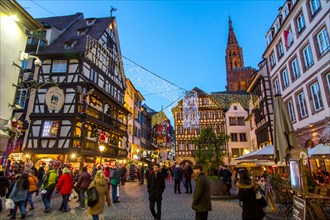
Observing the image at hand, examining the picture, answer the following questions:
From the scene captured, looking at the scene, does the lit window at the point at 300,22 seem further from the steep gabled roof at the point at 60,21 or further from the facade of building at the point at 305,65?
the steep gabled roof at the point at 60,21

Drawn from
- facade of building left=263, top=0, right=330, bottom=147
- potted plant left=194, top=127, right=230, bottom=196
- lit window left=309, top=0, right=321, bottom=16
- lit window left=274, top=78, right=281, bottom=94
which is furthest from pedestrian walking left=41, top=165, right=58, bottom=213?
lit window left=274, top=78, right=281, bottom=94

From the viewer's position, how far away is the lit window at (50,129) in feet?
70.2

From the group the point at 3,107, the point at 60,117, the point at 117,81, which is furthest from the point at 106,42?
the point at 3,107

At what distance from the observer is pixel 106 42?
2691cm

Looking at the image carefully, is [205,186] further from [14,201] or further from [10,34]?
[10,34]

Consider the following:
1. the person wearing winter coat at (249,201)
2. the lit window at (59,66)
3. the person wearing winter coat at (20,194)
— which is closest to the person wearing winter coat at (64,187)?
the person wearing winter coat at (20,194)

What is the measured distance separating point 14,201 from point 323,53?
18.3 m

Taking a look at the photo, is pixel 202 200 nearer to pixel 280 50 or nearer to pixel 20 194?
pixel 20 194

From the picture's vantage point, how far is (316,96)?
630 inches

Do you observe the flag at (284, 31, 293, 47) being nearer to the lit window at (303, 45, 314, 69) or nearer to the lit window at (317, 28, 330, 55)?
the lit window at (303, 45, 314, 69)

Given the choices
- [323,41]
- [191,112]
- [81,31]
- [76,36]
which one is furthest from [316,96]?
[81,31]

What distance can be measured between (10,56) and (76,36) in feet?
53.6

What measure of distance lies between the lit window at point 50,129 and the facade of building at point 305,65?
20.8m

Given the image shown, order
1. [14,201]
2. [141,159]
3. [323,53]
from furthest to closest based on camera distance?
1. [141,159]
2. [323,53]
3. [14,201]
